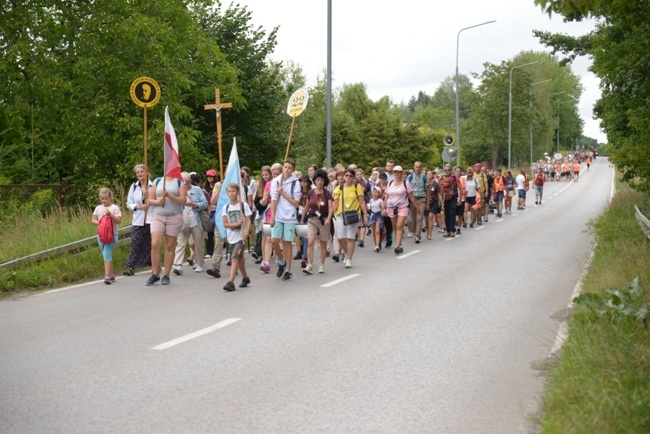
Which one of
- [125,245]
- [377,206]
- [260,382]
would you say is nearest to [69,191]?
[125,245]

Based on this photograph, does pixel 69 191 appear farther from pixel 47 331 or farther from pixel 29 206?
pixel 47 331

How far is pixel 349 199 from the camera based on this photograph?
15.8 metres

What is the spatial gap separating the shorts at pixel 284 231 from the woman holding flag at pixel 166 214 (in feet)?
4.69

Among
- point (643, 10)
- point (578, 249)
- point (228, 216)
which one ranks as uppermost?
point (643, 10)

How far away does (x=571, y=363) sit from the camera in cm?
596

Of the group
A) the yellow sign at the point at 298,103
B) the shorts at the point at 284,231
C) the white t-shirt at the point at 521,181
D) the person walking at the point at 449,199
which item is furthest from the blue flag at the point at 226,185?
the white t-shirt at the point at 521,181

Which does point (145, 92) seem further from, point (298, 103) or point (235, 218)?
point (235, 218)

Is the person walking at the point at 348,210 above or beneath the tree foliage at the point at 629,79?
beneath

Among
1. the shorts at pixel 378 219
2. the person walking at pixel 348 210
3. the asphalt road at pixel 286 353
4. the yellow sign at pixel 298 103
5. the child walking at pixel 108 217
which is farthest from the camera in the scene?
the shorts at pixel 378 219

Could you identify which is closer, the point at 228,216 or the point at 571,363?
the point at 571,363

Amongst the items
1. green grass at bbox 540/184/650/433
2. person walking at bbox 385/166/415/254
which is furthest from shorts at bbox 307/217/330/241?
green grass at bbox 540/184/650/433

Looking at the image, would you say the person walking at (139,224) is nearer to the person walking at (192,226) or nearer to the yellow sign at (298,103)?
the person walking at (192,226)

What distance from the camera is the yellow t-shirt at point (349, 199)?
51.5 feet

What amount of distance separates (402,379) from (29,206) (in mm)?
12824
